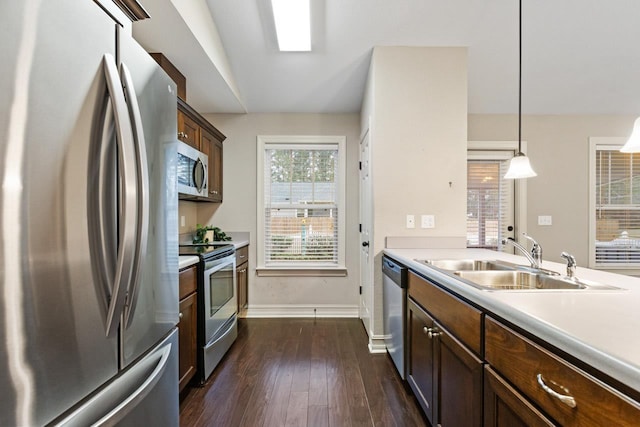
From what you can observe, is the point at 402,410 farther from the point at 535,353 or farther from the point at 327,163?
the point at 327,163

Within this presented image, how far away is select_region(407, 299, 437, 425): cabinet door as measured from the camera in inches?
62.8

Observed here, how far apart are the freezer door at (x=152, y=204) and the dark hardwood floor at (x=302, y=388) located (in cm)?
103

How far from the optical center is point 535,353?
84cm

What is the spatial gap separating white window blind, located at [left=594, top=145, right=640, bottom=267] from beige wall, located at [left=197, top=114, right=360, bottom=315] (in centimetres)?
296

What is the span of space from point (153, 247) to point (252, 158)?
9.08 feet

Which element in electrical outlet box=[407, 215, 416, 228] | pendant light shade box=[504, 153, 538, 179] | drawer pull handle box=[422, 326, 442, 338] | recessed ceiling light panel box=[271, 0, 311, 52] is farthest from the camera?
electrical outlet box=[407, 215, 416, 228]

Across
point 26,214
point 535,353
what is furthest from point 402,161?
point 26,214

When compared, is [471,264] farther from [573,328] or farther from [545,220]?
[545,220]

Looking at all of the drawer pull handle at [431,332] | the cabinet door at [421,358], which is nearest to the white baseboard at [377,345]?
the cabinet door at [421,358]

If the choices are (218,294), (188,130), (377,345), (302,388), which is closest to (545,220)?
(377,345)

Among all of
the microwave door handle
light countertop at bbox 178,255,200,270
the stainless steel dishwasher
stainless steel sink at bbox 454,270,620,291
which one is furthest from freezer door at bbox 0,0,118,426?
the microwave door handle

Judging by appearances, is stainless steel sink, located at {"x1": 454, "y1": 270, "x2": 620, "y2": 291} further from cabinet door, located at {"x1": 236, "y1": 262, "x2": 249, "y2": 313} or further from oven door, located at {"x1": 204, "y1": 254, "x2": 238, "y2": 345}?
cabinet door, located at {"x1": 236, "y1": 262, "x2": 249, "y2": 313}

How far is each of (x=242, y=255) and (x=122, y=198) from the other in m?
2.65

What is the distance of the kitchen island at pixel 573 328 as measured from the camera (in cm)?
62
